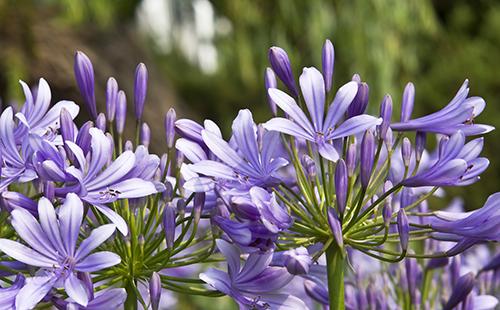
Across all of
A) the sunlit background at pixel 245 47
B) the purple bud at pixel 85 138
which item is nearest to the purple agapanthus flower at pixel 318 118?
the purple bud at pixel 85 138

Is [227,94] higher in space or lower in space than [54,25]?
higher

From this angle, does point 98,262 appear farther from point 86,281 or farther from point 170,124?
point 170,124

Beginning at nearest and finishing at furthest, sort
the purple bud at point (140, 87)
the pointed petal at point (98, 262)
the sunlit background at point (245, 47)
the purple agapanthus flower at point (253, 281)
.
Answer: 1. the pointed petal at point (98, 262)
2. the purple agapanthus flower at point (253, 281)
3. the purple bud at point (140, 87)
4. the sunlit background at point (245, 47)

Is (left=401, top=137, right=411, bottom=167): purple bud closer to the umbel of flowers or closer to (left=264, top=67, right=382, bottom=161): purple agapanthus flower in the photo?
the umbel of flowers

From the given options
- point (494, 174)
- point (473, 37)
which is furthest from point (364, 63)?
point (473, 37)

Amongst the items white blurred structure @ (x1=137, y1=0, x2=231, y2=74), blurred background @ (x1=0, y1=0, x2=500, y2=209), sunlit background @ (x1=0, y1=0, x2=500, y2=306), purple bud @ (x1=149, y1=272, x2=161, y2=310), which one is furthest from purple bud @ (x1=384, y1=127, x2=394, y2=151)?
white blurred structure @ (x1=137, y1=0, x2=231, y2=74)

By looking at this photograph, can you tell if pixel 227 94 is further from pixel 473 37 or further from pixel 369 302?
pixel 369 302

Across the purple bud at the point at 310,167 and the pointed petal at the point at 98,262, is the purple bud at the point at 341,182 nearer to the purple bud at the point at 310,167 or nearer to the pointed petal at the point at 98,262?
the purple bud at the point at 310,167
